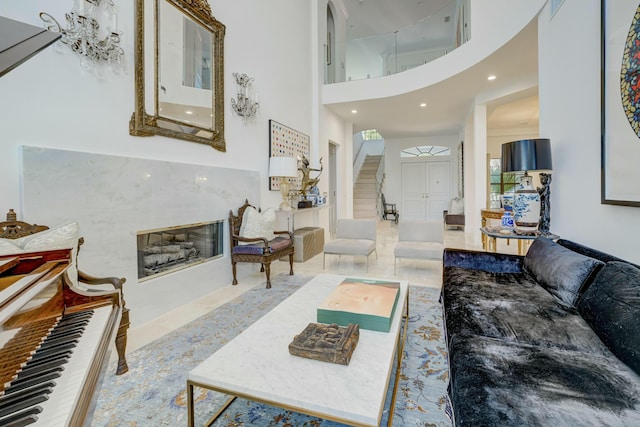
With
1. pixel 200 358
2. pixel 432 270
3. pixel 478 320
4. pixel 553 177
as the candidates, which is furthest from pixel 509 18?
pixel 200 358

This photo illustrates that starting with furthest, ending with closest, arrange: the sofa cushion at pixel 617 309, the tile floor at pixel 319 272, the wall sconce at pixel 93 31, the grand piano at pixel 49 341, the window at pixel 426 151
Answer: the window at pixel 426 151, the tile floor at pixel 319 272, the wall sconce at pixel 93 31, the sofa cushion at pixel 617 309, the grand piano at pixel 49 341

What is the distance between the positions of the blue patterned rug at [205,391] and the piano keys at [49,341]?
2.01 ft

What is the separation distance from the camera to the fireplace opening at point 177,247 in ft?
9.04

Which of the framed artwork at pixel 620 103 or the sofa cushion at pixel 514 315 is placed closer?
the sofa cushion at pixel 514 315

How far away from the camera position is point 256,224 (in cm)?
378

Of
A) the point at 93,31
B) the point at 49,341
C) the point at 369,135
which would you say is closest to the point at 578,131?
the point at 49,341

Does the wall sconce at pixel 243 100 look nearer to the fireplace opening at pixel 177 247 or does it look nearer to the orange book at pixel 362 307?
the fireplace opening at pixel 177 247

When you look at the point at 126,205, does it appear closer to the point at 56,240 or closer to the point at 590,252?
the point at 56,240

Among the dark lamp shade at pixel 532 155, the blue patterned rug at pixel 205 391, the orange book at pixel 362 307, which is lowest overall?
the blue patterned rug at pixel 205 391

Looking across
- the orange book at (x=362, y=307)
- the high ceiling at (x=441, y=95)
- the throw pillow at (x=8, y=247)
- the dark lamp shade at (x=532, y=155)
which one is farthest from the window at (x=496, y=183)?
the throw pillow at (x=8, y=247)

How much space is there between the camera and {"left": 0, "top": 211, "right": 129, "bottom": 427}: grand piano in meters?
0.67

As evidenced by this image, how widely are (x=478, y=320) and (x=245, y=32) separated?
14.2 feet

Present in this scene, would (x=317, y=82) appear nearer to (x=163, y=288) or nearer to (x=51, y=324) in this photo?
(x=163, y=288)

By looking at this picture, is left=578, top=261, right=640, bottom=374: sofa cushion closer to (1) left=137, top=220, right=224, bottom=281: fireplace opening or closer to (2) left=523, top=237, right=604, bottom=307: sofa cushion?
(2) left=523, top=237, right=604, bottom=307: sofa cushion
